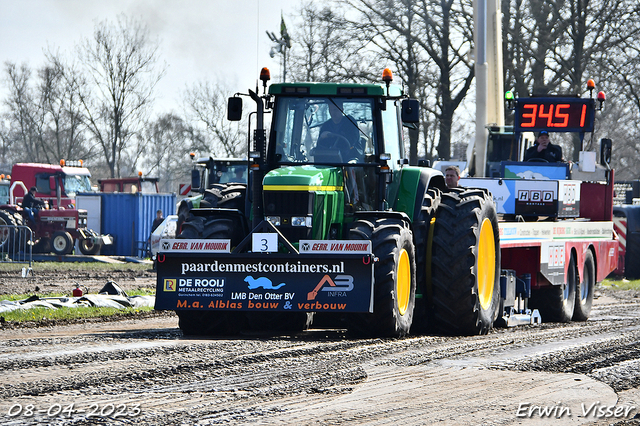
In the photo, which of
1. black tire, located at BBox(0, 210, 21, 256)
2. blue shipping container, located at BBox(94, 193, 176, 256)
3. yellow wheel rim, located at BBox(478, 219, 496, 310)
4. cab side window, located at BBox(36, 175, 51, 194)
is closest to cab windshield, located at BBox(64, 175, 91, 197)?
cab side window, located at BBox(36, 175, 51, 194)

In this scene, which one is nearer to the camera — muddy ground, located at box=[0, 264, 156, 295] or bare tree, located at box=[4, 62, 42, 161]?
muddy ground, located at box=[0, 264, 156, 295]

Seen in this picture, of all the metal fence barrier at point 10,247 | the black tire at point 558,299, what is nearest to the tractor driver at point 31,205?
the metal fence barrier at point 10,247

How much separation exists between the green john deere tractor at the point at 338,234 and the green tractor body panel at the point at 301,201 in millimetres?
13

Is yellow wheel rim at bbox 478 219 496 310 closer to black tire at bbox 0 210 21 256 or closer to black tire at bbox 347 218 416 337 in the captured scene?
black tire at bbox 347 218 416 337

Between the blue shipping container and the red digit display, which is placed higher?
the red digit display

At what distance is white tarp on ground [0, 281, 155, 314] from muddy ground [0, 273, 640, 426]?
2.66 metres

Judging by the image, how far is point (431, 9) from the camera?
33.3m

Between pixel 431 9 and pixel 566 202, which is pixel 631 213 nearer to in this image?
pixel 566 202

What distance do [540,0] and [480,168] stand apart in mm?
15676

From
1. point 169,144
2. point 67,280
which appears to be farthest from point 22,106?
point 67,280

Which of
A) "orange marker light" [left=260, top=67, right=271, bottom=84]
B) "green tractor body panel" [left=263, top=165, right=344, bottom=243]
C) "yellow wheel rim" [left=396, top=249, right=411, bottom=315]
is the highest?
"orange marker light" [left=260, top=67, right=271, bottom=84]

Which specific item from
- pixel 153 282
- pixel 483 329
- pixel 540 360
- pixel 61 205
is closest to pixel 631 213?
pixel 153 282

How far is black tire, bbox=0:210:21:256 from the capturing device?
23.8m

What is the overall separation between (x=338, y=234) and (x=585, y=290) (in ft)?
21.1
